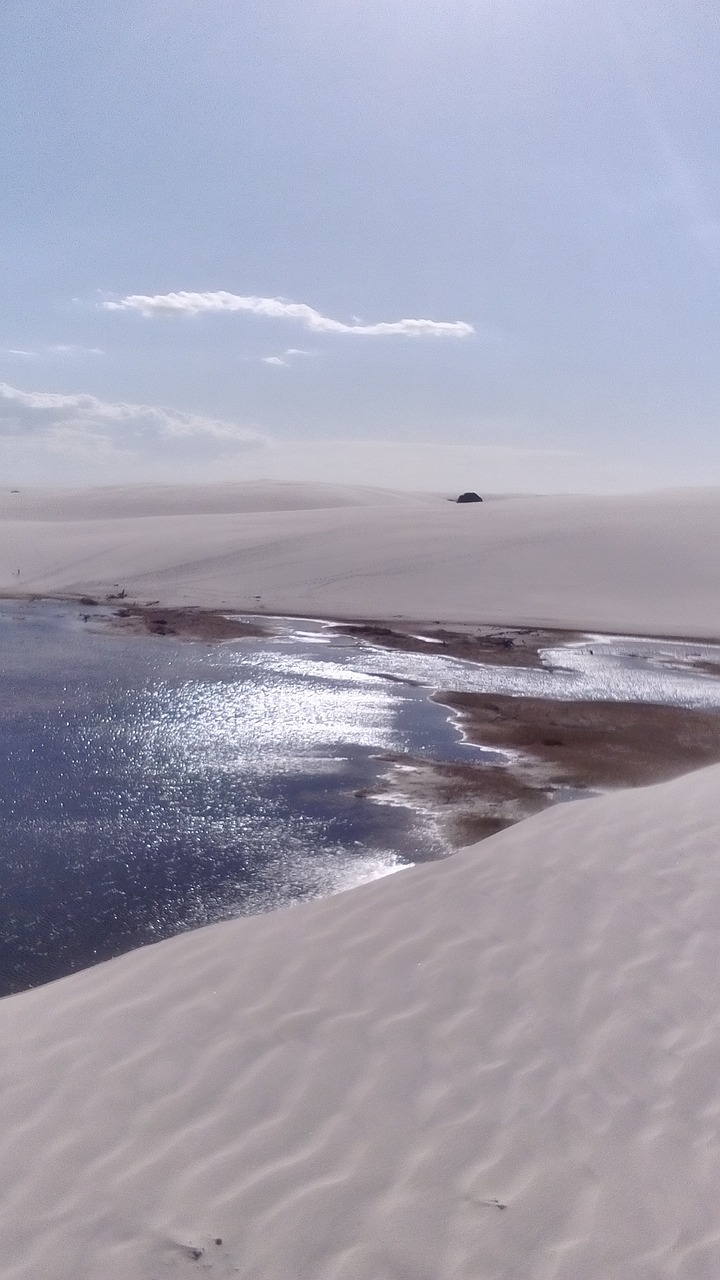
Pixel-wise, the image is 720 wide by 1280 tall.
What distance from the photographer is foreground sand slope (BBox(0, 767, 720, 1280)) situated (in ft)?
7.90

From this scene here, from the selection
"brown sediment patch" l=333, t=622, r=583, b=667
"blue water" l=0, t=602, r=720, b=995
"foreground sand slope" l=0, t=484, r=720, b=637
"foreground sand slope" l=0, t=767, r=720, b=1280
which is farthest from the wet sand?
"foreground sand slope" l=0, t=484, r=720, b=637

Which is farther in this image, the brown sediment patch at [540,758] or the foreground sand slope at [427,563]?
the foreground sand slope at [427,563]

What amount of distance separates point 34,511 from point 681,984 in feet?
137

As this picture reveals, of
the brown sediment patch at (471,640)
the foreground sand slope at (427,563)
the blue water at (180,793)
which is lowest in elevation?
the blue water at (180,793)

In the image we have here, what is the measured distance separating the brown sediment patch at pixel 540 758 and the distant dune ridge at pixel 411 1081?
53.1 inches

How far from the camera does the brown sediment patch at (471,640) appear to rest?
1284 centimetres

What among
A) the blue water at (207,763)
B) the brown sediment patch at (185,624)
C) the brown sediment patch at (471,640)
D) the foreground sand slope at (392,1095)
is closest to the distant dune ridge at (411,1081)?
the foreground sand slope at (392,1095)

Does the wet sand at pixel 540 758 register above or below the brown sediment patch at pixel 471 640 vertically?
below

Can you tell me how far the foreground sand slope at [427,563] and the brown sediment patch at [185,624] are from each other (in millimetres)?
1045

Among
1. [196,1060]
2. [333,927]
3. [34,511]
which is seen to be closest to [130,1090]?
[196,1060]

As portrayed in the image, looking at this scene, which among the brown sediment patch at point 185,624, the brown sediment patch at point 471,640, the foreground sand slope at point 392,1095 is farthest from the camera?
the brown sediment patch at point 185,624

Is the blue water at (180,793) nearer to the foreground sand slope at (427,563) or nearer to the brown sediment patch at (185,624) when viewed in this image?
the brown sediment patch at (185,624)

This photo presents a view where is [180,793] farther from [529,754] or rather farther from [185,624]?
[185,624]

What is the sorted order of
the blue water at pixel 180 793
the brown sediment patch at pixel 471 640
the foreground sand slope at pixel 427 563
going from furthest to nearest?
the foreground sand slope at pixel 427 563 < the brown sediment patch at pixel 471 640 < the blue water at pixel 180 793
